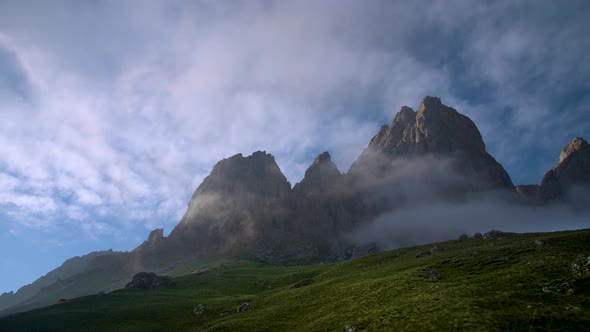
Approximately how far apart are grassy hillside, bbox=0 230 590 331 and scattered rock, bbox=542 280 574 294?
0.11 m

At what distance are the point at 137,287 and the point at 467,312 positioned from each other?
125032 millimetres

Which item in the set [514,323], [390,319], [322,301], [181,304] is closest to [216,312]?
[181,304]

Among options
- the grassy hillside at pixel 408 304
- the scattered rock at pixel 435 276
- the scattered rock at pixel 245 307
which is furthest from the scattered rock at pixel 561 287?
the scattered rock at pixel 245 307

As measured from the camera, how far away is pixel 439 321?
36.7 metres

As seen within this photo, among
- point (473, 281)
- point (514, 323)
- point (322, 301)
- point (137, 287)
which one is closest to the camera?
point (514, 323)

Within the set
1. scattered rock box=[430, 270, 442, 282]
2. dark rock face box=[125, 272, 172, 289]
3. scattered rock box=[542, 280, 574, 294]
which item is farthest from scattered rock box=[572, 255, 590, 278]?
dark rock face box=[125, 272, 172, 289]

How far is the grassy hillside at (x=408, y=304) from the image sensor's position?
116ft

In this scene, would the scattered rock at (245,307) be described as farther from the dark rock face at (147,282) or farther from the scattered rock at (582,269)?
the dark rock face at (147,282)

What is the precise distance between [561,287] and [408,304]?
18750 mm

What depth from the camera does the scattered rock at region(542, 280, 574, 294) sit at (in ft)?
122

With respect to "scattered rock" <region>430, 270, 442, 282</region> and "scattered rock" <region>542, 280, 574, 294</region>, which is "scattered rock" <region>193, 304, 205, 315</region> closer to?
"scattered rock" <region>430, 270, 442, 282</region>

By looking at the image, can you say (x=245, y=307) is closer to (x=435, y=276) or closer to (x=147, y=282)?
(x=435, y=276)

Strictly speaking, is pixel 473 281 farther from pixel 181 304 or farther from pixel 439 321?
pixel 181 304

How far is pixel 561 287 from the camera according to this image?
38.2 metres
